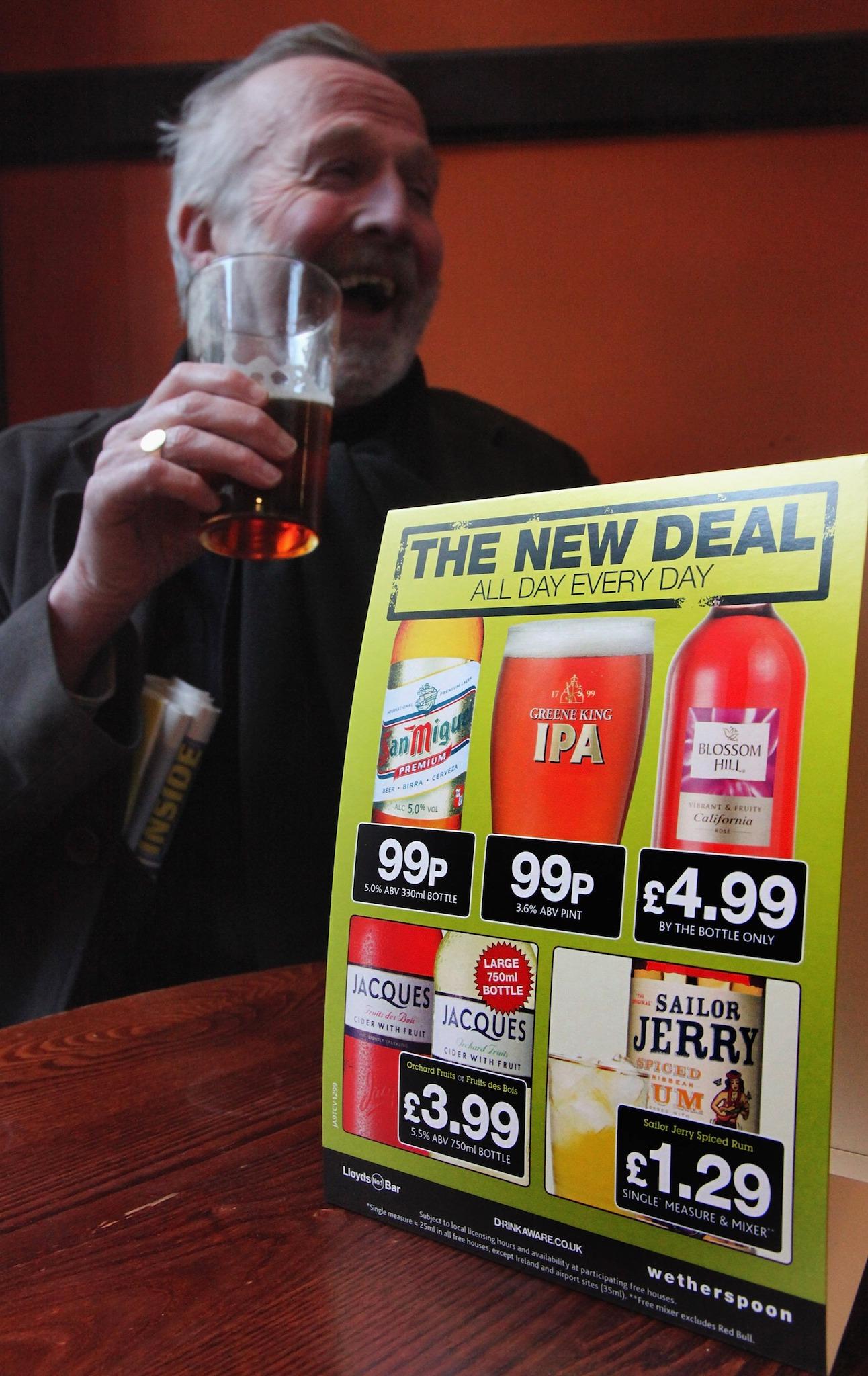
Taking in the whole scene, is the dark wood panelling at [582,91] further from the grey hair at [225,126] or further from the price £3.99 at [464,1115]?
the price £3.99 at [464,1115]

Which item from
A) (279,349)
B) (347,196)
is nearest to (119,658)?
(279,349)

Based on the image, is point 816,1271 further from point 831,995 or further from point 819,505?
point 819,505

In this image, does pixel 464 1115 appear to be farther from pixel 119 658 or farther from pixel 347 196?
pixel 347 196

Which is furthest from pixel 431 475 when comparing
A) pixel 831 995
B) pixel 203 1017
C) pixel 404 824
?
pixel 831 995

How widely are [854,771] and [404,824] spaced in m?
0.19

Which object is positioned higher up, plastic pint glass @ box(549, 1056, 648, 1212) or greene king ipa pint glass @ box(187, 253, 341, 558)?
greene king ipa pint glass @ box(187, 253, 341, 558)

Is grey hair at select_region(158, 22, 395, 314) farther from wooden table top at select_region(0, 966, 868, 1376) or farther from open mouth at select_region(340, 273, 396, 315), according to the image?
wooden table top at select_region(0, 966, 868, 1376)

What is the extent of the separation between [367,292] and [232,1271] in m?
1.38

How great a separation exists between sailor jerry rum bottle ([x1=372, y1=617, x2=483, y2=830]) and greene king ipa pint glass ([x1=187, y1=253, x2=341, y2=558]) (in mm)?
446

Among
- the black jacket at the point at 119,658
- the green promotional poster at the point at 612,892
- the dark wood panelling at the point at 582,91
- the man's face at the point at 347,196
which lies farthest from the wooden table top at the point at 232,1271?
the dark wood panelling at the point at 582,91

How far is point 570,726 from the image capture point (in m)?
0.38

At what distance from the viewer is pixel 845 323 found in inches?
68.2

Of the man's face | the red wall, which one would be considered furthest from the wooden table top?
the red wall

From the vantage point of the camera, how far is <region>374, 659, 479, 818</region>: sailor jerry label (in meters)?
0.40
